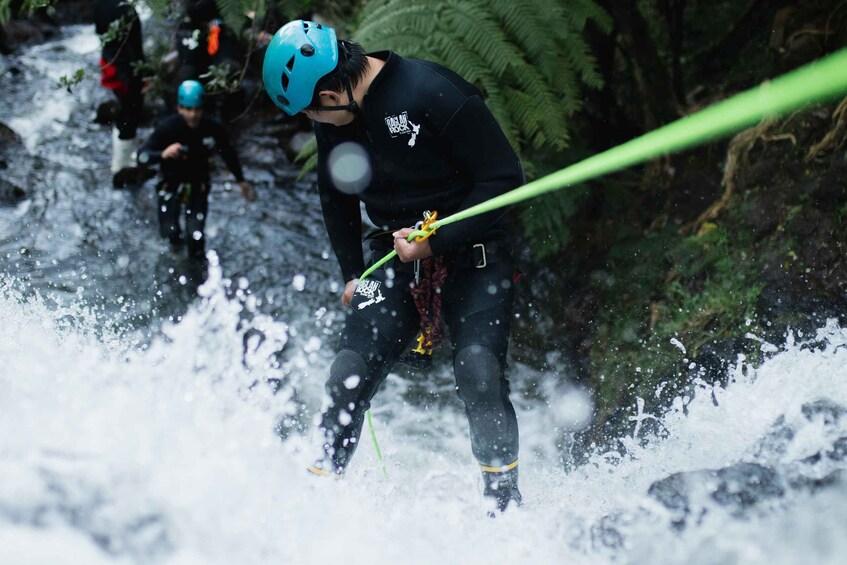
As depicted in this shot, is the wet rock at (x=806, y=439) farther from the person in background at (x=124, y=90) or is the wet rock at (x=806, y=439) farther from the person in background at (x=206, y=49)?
the person in background at (x=124, y=90)

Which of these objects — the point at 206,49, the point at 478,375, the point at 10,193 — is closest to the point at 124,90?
the point at 206,49

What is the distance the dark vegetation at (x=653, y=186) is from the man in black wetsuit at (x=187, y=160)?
1591mm

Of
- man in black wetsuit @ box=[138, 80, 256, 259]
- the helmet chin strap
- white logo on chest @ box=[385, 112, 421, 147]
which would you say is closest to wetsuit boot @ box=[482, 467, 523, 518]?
white logo on chest @ box=[385, 112, 421, 147]

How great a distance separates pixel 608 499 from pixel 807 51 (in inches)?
123

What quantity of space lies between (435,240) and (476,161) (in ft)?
1.14

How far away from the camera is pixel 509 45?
4.70m

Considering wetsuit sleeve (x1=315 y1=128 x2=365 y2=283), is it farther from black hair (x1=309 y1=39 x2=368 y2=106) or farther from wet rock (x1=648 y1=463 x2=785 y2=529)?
wet rock (x1=648 y1=463 x2=785 y2=529)

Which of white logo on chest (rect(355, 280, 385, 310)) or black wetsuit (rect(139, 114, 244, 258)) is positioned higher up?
black wetsuit (rect(139, 114, 244, 258))

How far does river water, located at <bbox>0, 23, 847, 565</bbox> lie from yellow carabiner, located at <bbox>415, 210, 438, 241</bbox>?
986 mm

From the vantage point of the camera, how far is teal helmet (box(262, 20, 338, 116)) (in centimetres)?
297

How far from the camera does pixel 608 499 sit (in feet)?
11.2

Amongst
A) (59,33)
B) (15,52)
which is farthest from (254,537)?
(59,33)

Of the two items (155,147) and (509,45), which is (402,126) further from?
(155,147)

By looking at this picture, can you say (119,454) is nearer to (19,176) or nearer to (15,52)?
(19,176)
